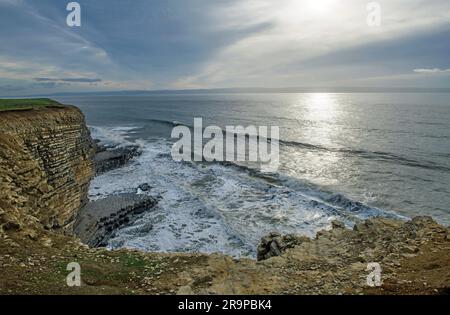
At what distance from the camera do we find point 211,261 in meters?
11.1

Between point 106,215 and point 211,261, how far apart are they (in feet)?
68.8

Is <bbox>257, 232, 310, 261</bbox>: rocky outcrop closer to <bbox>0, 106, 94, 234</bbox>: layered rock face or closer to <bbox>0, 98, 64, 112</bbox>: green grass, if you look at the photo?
<bbox>0, 106, 94, 234</bbox>: layered rock face

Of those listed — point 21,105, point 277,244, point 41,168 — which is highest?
point 21,105

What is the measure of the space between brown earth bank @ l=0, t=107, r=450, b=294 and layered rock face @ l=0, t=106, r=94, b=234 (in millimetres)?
68

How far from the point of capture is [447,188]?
119 ft

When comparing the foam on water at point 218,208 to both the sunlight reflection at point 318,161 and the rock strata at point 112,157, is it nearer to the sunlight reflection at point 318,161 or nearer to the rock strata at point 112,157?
the rock strata at point 112,157

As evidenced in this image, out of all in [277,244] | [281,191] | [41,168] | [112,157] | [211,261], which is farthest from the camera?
[112,157]

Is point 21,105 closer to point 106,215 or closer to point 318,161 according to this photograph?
point 106,215

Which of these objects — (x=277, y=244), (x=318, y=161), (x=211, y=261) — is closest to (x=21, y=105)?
(x=277, y=244)

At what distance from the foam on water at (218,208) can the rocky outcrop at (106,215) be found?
0.98 m

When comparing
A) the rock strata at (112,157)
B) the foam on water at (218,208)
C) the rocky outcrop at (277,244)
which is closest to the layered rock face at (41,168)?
the foam on water at (218,208)

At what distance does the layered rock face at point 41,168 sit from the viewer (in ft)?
45.1
